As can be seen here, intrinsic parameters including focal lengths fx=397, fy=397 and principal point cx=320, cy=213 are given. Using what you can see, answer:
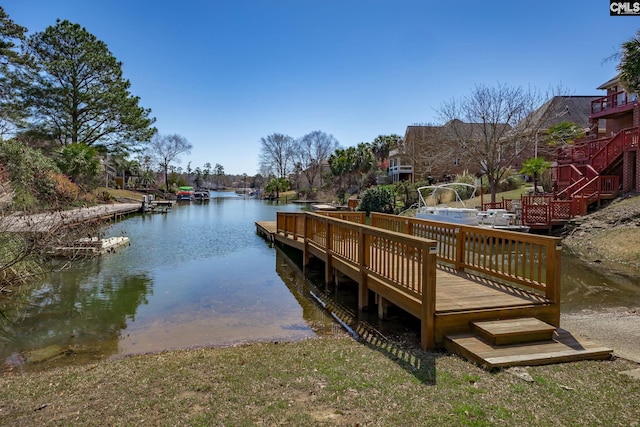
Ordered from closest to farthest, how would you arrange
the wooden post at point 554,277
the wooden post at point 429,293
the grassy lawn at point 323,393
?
1. the grassy lawn at point 323,393
2. the wooden post at point 429,293
3. the wooden post at point 554,277

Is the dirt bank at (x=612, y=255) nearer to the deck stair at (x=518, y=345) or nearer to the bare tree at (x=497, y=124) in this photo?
the deck stair at (x=518, y=345)

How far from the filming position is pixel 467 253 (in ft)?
23.6

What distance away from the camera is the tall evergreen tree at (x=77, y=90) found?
29125 mm

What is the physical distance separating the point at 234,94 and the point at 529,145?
17.6m

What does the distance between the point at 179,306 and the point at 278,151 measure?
66775mm

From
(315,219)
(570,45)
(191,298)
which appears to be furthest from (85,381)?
(570,45)

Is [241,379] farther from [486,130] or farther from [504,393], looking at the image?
[486,130]

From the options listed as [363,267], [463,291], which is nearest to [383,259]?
[363,267]

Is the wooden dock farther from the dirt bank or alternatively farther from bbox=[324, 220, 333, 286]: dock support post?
bbox=[324, 220, 333, 286]: dock support post

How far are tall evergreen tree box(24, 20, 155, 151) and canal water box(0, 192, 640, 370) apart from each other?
78.2ft

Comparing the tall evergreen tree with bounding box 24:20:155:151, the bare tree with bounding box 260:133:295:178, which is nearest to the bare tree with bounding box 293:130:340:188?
the bare tree with bounding box 260:133:295:178

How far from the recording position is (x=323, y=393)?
138 inches

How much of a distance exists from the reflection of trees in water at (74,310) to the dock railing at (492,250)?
5904mm

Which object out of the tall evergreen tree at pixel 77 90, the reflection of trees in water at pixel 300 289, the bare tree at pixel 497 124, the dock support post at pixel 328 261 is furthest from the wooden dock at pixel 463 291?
the tall evergreen tree at pixel 77 90
